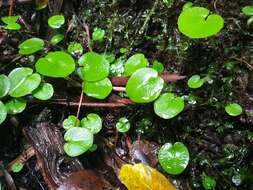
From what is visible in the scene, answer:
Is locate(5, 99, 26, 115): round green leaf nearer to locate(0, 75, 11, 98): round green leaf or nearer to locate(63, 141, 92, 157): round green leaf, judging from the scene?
locate(0, 75, 11, 98): round green leaf

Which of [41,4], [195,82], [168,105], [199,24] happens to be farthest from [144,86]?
[41,4]

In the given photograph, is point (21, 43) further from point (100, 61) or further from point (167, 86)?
point (167, 86)

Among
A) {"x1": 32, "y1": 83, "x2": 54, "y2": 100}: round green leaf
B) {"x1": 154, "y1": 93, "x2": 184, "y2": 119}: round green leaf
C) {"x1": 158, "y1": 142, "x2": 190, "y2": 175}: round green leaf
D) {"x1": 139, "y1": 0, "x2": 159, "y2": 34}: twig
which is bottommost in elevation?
{"x1": 158, "y1": 142, "x2": 190, "y2": 175}: round green leaf

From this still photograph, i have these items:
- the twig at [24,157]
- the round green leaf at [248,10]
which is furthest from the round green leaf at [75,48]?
the round green leaf at [248,10]

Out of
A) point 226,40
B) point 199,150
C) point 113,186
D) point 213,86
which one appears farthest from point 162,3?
point 113,186

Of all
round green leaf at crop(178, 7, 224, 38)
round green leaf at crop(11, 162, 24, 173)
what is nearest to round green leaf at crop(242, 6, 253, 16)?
round green leaf at crop(178, 7, 224, 38)

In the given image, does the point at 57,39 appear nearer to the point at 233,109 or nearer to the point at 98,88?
the point at 98,88

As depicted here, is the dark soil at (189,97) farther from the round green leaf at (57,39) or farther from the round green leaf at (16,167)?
the round green leaf at (57,39)
